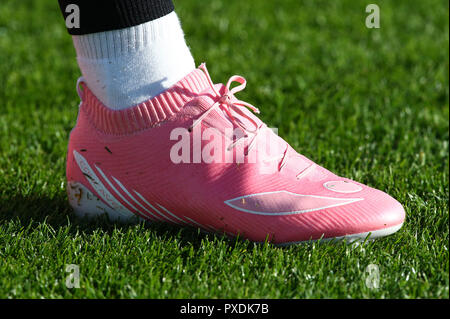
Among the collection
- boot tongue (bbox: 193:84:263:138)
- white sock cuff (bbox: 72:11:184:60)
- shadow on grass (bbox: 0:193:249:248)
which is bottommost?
shadow on grass (bbox: 0:193:249:248)

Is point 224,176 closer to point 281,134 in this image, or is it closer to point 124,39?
point 124,39

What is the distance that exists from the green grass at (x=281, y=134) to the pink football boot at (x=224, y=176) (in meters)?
0.07

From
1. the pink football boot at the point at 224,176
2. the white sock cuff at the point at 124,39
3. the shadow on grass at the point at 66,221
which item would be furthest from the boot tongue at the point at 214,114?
the shadow on grass at the point at 66,221

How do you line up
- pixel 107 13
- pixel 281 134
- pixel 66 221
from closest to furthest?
pixel 107 13 → pixel 66 221 → pixel 281 134

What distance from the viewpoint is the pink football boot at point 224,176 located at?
1.77m

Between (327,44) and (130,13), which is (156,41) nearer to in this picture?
(130,13)

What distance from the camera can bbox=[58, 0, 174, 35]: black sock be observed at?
172 centimetres

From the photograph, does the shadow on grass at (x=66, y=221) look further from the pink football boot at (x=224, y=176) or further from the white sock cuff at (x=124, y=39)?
the white sock cuff at (x=124, y=39)

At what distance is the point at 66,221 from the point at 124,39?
61cm

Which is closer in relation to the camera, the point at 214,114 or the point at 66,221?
the point at 214,114

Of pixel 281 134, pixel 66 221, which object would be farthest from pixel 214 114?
pixel 281 134

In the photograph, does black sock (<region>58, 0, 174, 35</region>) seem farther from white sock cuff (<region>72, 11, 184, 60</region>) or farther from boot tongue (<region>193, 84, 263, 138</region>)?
boot tongue (<region>193, 84, 263, 138</region>)

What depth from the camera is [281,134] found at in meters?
2.77

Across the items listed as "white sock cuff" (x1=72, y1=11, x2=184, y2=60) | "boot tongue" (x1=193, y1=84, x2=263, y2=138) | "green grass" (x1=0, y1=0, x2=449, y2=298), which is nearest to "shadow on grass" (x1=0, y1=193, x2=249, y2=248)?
"green grass" (x1=0, y1=0, x2=449, y2=298)
